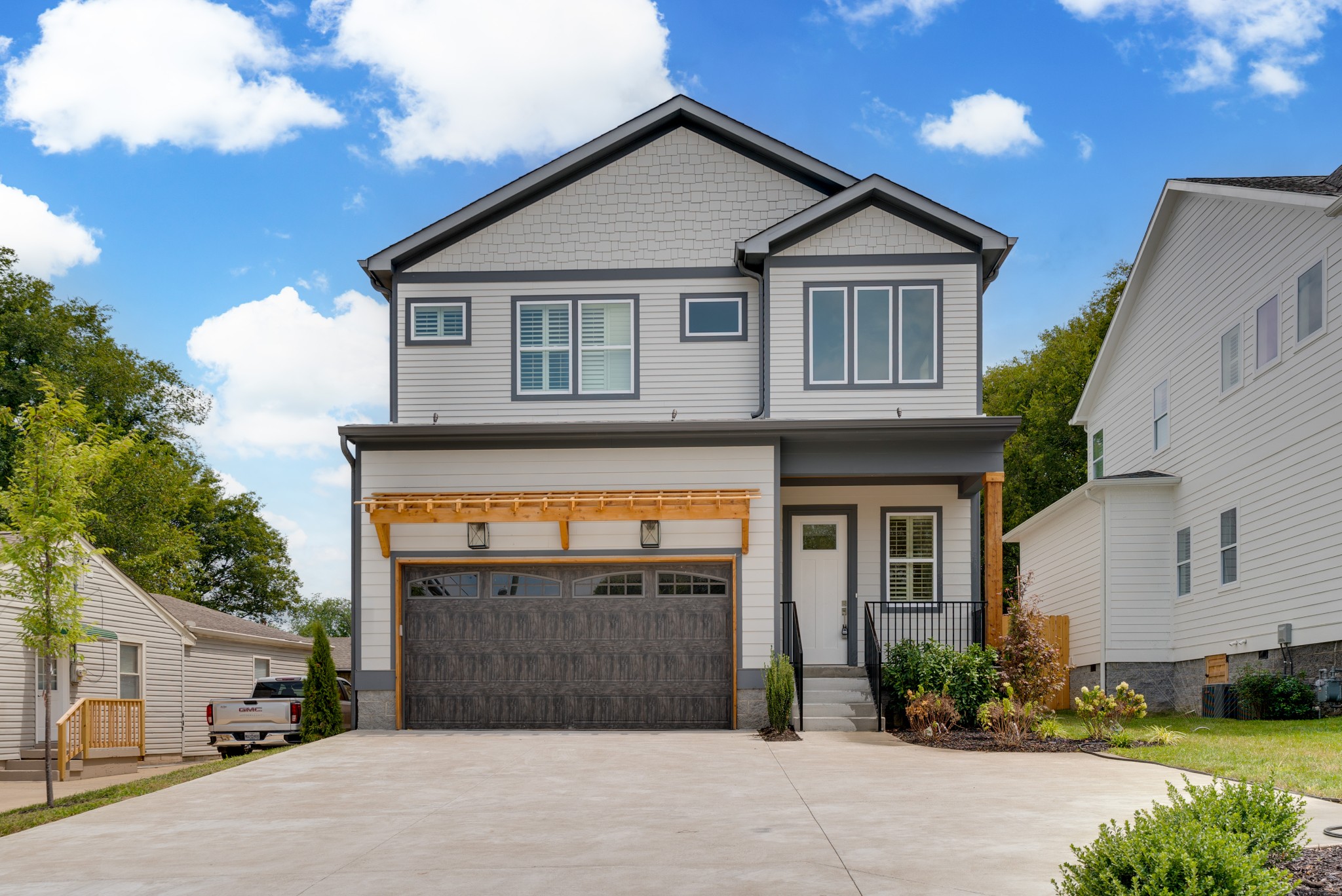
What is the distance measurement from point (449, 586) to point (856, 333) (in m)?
7.11

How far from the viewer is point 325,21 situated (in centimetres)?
2541

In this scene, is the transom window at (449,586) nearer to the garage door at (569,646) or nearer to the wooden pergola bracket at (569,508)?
the garage door at (569,646)

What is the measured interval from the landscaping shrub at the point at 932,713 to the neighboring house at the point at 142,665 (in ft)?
41.5

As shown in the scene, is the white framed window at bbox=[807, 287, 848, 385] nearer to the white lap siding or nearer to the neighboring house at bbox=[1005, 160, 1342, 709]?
the white lap siding

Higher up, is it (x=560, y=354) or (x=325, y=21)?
(x=325, y=21)

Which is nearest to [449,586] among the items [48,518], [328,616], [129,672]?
[48,518]

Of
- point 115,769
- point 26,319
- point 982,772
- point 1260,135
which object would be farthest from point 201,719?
point 1260,135

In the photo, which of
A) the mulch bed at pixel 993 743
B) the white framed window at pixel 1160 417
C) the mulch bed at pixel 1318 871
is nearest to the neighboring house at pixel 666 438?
the mulch bed at pixel 993 743

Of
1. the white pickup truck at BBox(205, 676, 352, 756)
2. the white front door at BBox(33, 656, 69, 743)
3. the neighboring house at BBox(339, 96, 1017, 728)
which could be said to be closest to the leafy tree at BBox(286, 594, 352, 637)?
the white front door at BBox(33, 656, 69, 743)

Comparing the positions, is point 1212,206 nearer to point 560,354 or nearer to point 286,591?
point 560,354

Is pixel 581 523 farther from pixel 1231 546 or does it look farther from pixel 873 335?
pixel 1231 546

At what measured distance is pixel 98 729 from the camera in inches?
860

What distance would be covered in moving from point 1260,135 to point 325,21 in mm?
24229

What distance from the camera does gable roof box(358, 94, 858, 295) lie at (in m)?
19.2
